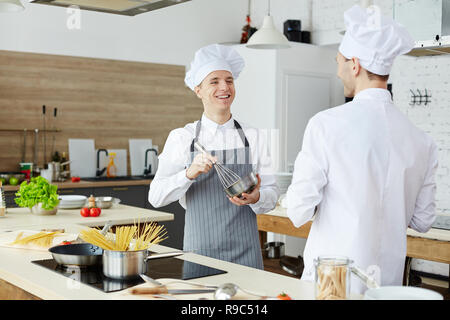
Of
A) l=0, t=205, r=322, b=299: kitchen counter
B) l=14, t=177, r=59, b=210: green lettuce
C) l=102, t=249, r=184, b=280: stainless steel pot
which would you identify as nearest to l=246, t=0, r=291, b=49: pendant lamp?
l=14, t=177, r=59, b=210: green lettuce

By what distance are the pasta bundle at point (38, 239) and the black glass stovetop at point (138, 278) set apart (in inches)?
12.0

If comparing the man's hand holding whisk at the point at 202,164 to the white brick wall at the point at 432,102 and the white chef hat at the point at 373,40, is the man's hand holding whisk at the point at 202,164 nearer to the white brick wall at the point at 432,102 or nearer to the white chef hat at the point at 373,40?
the white chef hat at the point at 373,40

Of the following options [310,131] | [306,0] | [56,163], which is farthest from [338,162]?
[306,0]

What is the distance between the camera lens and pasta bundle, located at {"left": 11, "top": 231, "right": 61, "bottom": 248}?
2740 millimetres

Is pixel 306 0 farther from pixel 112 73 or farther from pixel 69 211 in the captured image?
pixel 69 211

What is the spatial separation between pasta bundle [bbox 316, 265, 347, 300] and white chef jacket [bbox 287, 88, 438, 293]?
48 centimetres

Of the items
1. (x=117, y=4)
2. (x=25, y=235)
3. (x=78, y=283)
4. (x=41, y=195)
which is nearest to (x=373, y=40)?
(x=78, y=283)

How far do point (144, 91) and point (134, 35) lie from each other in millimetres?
708

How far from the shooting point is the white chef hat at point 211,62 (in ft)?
9.82

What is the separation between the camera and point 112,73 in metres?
7.40

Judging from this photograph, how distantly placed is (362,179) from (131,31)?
5847 millimetres

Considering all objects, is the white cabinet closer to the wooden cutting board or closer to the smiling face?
the smiling face

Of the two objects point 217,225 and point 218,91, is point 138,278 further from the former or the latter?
point 218,91

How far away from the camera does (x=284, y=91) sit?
25.4 feet
